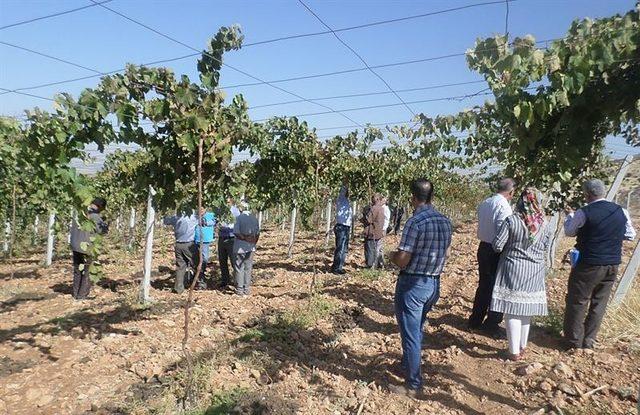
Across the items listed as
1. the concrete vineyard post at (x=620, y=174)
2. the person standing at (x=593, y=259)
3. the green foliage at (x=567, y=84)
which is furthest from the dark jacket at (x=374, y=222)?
the green foliage at (x=567, y=84)

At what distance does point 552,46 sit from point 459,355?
2935 mm

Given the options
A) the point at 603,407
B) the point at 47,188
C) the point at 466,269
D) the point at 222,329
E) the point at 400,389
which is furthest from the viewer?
the point at 466,269

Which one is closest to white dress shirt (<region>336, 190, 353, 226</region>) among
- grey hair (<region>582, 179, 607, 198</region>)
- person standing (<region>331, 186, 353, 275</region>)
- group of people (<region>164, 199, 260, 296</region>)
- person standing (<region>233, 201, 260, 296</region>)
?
→ person standing (<region>331, 186, 353, 275</region>)

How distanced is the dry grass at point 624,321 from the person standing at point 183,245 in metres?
5.51

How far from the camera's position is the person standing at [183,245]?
660cm

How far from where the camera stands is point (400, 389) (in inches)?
132

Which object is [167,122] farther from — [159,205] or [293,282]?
[293,282]

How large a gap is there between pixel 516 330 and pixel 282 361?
7.04 ft

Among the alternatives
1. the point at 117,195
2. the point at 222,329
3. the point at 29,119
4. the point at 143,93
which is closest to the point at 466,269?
the point at 222,329

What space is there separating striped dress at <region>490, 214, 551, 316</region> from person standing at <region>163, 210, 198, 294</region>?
15.0 ft

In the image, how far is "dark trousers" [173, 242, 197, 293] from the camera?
21.9 ft

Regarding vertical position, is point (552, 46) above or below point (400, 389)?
above

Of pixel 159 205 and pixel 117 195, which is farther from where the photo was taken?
pixel 117 195

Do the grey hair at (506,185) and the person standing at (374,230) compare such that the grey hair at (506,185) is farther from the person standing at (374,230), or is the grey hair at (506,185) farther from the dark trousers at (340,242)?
the dark trousers at (340,242)
